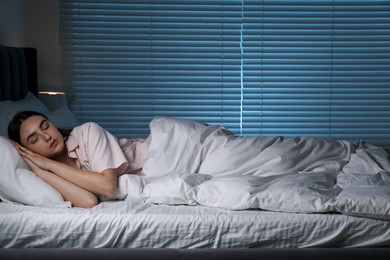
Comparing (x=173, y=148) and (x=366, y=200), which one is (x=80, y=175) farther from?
(x=366, y=200)

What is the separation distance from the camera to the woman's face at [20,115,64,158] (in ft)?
7.69

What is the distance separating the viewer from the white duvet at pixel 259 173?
2.10 metres

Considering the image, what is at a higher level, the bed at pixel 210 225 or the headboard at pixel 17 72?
the headboard at pixel 17 72

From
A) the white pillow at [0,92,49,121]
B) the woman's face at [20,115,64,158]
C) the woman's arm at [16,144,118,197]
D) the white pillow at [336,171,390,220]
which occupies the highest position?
the white pillow at [0,92,49,121]

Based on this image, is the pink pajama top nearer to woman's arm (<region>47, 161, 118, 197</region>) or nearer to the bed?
woman's arm (<region>47, 161, 118, 197</region>)

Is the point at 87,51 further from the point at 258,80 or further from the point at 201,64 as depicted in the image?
the point at 258,80

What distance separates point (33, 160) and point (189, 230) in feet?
2.38

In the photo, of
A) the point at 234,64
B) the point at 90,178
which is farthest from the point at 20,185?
the point at 234,64

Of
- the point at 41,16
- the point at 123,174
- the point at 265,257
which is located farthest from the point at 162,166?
the point at 41,16

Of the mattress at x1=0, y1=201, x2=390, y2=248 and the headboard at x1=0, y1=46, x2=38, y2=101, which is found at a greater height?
the headboard at x1=0, y1=46, x2=38, y2=101

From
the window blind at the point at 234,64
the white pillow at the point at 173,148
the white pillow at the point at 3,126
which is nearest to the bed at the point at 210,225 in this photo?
the white pillow at the point at 173,148

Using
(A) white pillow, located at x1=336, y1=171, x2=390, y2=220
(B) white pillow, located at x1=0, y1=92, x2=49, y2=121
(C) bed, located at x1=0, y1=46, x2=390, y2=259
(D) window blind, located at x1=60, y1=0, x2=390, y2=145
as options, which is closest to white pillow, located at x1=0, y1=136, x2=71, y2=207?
(C) bed, located at x1=0, y1=46, x2=390, y2=259

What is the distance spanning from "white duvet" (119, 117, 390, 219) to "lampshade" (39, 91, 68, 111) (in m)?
1.73

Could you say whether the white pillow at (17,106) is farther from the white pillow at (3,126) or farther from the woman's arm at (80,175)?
→ the woman's arm at (80,175)
